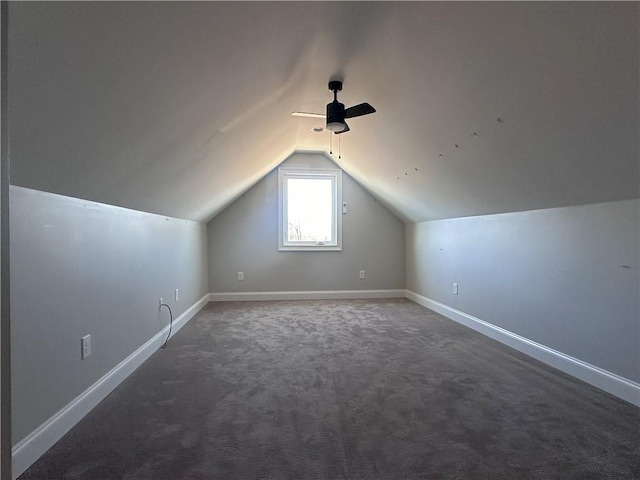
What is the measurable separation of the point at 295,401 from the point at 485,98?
208cm

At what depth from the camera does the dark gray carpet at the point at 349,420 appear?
146 cm

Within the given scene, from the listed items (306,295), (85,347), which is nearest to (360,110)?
(85,347)

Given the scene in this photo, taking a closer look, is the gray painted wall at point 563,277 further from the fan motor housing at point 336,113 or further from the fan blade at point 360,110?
the fan motor housing at point 336,113

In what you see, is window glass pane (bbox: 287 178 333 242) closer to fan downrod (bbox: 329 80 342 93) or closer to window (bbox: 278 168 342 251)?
window (bbox: 278 168 342 251)

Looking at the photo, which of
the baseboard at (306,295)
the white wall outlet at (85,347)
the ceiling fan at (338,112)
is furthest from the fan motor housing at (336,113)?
the baseboard at (306,295)

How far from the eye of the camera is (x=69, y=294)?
1.79 meters

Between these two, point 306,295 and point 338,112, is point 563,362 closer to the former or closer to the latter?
point 338,112

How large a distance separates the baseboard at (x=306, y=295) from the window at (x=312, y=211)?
0.72 m

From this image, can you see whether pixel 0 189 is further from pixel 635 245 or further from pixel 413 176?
pixel 413 176

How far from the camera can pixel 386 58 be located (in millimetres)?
2041

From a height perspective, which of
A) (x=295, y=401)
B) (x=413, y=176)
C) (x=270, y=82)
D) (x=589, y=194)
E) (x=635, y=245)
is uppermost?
(x=270, y=82)

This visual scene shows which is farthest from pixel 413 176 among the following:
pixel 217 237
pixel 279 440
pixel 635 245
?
pixel 217 237

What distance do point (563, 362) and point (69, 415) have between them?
3.16 meters

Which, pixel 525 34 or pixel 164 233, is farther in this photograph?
pixel 164 233
